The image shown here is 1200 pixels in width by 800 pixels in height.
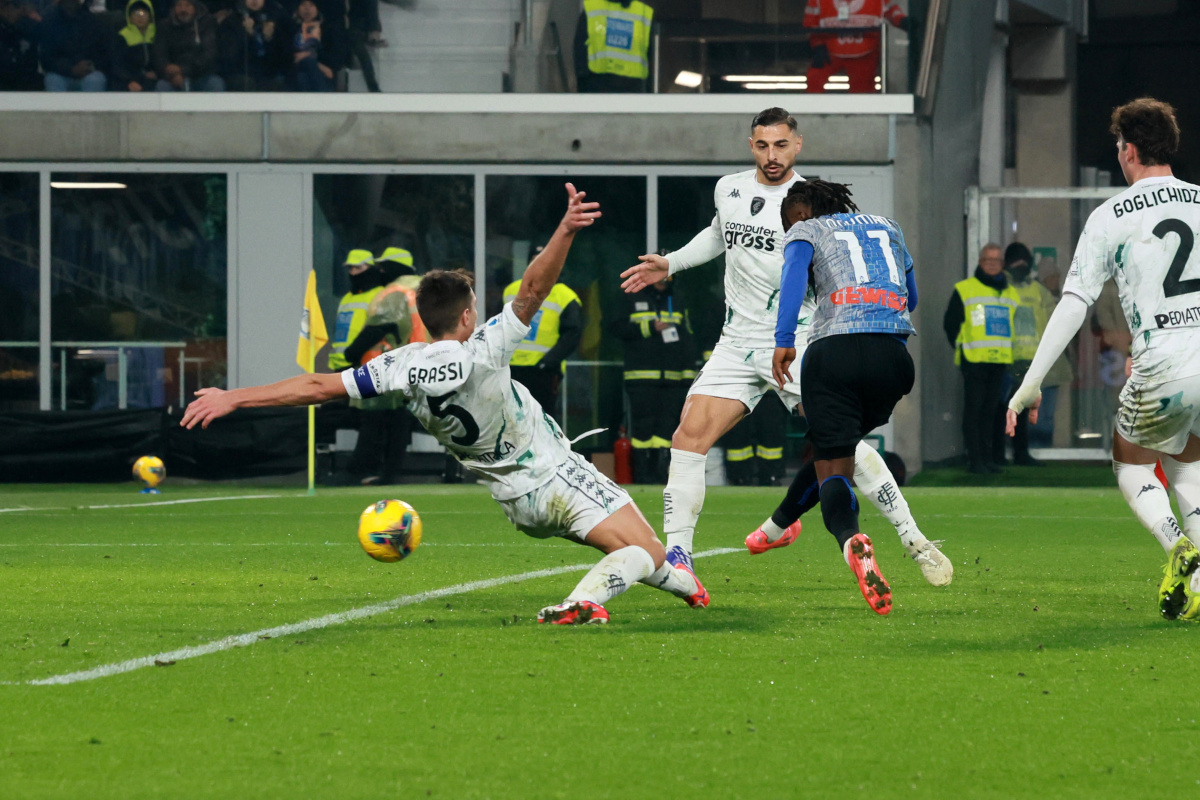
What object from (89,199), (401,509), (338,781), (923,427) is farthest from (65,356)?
(338,781)

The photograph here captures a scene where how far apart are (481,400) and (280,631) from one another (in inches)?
40.8

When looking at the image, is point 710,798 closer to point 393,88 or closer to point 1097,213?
point 1097,213

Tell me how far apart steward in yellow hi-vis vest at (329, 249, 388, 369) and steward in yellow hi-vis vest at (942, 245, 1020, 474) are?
5886 millimetres

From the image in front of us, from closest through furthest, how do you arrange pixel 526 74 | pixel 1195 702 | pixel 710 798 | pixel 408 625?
pixel 710 798, pixel 1195 702, pixel 408 625, pixel 526 74

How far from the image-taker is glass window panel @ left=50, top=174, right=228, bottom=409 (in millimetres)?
18438

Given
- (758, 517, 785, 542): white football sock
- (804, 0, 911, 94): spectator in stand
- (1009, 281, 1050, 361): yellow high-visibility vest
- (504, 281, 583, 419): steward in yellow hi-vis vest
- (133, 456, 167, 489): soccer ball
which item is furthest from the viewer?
(804, 0, 911, 94): spectator in stand

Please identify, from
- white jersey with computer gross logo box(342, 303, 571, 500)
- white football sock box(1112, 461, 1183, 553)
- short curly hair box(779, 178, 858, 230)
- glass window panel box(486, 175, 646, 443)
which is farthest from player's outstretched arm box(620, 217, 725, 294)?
glass window panel box(486, 175, 646, 443)

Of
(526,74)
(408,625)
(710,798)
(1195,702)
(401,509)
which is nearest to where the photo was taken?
(710,798)

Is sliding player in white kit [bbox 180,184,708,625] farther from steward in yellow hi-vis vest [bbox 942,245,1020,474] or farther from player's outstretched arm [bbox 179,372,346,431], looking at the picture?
steward in yellow hi-vis vest [bbox 942,245,1020,474]

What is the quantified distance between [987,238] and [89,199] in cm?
1028

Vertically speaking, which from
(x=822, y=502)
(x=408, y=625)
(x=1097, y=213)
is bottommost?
(x=408, y=625)

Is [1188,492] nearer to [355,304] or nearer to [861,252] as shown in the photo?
[861,252]

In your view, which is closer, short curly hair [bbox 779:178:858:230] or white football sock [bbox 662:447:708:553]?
short curly hair [bbox 779:178:858:230]

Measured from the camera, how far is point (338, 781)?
3357 mm
